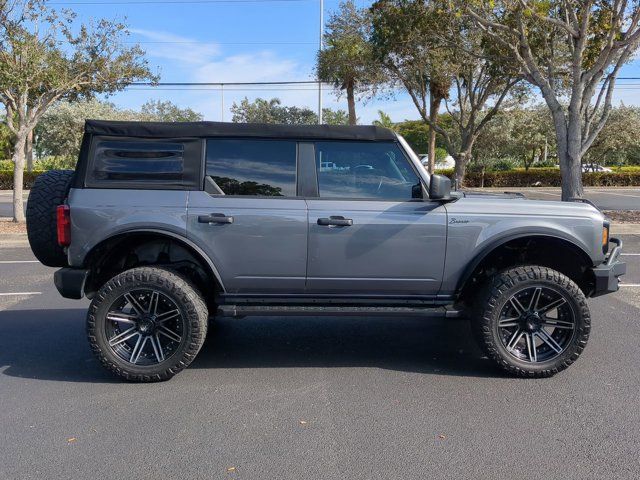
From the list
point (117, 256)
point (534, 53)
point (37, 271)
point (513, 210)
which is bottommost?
point (37, 271)

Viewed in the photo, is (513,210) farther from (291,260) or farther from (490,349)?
(291,260)

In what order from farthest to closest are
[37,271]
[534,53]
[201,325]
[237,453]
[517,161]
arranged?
1. [517,161]
2. [534,53]
3. [37,271]
4. [201,325]
5. [237,453]

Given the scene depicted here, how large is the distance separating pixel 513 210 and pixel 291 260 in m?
1.75

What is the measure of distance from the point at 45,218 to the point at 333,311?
2.37 metres

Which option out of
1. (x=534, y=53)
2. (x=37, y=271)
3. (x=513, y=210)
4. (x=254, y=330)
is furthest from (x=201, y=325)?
(x=534, y=53)

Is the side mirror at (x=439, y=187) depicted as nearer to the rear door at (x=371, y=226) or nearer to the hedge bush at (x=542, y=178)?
the rear door at (x=371, y=226)

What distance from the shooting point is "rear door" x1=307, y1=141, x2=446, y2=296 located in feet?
14.4

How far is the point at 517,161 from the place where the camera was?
158ft

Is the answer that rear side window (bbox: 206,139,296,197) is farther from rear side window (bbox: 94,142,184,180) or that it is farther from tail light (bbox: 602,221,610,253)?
tail light (bbox: 602,221,610,253)

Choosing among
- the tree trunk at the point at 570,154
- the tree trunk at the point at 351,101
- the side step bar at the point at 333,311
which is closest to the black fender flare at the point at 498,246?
the side step bar at the point at 333,311

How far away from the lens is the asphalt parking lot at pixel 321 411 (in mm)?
3229

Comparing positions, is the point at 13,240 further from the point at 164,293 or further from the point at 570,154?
the point at 570,154

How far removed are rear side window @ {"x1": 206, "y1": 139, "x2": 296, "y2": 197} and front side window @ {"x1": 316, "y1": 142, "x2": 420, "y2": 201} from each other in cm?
25

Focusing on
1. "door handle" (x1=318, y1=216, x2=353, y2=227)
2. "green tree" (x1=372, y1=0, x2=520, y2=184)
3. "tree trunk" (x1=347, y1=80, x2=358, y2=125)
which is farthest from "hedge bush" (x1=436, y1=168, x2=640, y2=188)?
"door handle" (x1=318, y1=216, x2=353, y2=227)
